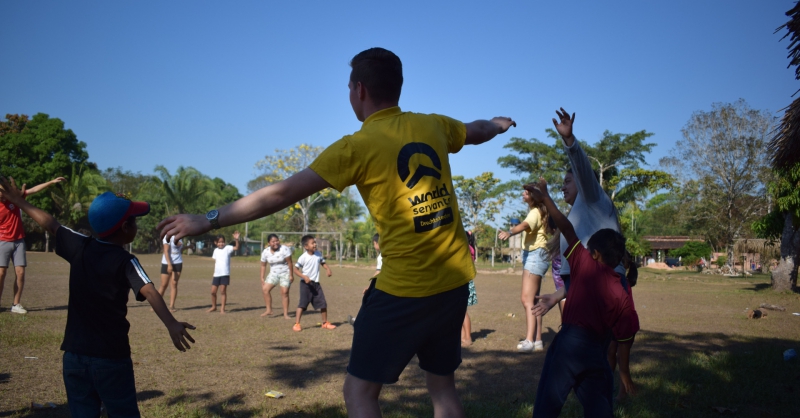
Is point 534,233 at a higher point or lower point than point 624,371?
higher

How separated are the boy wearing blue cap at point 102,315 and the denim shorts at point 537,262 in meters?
5.04

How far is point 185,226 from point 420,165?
1001 mm

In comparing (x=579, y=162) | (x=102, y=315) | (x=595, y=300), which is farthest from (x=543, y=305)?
(x=102, y=315)

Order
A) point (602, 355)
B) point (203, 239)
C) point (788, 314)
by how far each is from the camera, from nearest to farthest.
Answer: point (602, 355)
point (788, 314)
point (203, 239)

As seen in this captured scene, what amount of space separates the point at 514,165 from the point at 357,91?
47329mm

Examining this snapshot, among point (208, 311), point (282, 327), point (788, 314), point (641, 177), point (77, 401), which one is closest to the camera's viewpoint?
point (77, 401)

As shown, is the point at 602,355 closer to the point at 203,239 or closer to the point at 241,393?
the point at 241,393

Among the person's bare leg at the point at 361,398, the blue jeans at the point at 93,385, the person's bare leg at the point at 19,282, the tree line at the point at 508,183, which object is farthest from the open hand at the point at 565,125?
the tree line at the point at 508,183

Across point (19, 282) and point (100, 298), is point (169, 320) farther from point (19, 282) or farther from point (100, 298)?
point (19, 282)

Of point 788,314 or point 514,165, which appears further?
point 514,165

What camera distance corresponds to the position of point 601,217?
399cm

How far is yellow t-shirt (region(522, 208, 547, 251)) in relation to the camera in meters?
7.18

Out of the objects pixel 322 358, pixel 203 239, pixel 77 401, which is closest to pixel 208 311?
pixel 322 358

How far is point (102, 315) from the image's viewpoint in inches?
120
